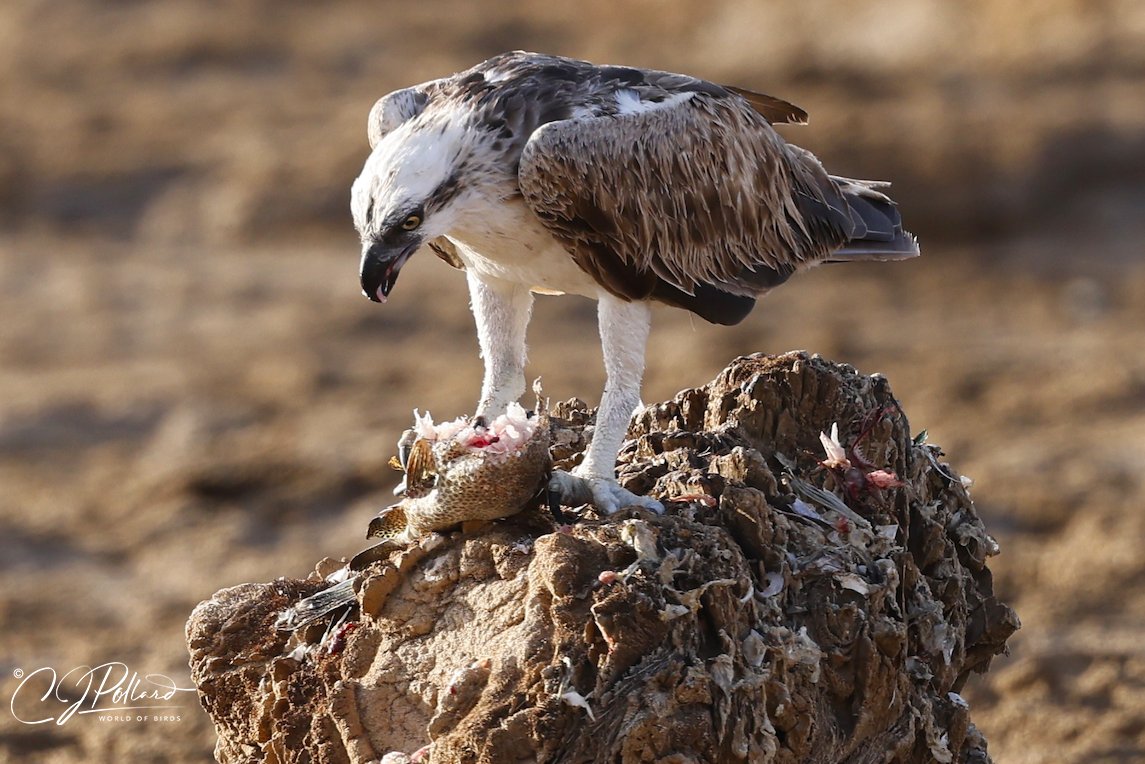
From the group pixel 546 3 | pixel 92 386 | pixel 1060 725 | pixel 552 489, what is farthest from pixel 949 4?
pixel 552 489

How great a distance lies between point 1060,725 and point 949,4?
14136 mm

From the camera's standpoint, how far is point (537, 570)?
516 centimetres

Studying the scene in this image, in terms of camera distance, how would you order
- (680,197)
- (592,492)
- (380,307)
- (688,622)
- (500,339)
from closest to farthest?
1. (688,622)
2. (592,492)
3. (680,197)
4. (500,339)
5. (380,307)

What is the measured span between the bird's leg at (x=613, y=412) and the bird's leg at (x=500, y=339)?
0.43m

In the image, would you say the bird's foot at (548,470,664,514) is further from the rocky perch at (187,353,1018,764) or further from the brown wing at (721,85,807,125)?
the brown wing at (721,85,807,125)

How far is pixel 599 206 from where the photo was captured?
5.76 m

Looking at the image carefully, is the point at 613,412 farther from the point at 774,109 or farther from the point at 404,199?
the point at 774,109

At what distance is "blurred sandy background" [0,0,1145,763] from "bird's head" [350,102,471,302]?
158 inches

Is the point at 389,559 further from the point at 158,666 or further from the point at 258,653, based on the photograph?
the point at 158,666

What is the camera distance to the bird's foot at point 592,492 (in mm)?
5488

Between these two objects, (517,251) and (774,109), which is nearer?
(517,251)

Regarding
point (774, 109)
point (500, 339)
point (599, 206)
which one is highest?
point (599, 206)
